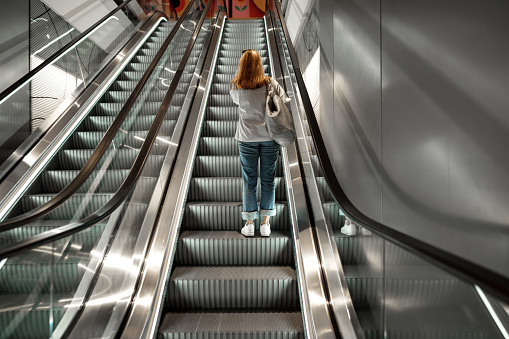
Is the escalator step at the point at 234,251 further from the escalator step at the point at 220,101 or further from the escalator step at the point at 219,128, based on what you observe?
the escalator step at the point at 220,101

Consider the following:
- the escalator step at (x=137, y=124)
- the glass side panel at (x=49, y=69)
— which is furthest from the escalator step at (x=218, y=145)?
the glass side panel at (x=49, y=69)

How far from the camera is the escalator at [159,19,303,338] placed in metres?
2.58

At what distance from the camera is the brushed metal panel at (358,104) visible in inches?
101

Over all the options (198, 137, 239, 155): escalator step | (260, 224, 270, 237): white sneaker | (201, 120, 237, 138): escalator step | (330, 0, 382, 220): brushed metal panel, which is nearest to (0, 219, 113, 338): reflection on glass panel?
(260, 224, 270, 237): white sneaker

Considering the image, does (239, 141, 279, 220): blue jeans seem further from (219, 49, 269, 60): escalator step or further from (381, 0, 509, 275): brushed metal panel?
(219, 49, 269, 60): escalator step

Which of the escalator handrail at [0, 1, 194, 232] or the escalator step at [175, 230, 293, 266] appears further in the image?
the escalator step at [175, 230, 293, 266]

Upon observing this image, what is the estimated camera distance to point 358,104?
2.94 meters

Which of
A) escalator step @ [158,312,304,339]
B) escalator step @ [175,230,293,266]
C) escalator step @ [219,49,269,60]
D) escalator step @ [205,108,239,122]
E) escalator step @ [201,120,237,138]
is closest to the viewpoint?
escalator step @ [158,312,304,339]

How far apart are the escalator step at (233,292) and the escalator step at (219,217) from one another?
746 millimetres

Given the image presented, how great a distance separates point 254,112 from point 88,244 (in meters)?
1.84

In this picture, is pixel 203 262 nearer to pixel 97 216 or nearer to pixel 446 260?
pixel 97 216

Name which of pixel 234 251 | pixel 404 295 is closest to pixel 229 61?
pixel 234 251

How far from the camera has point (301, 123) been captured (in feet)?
12.9

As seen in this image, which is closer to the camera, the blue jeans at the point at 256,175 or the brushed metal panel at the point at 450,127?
the brushed metal panel at the point at 450,127
